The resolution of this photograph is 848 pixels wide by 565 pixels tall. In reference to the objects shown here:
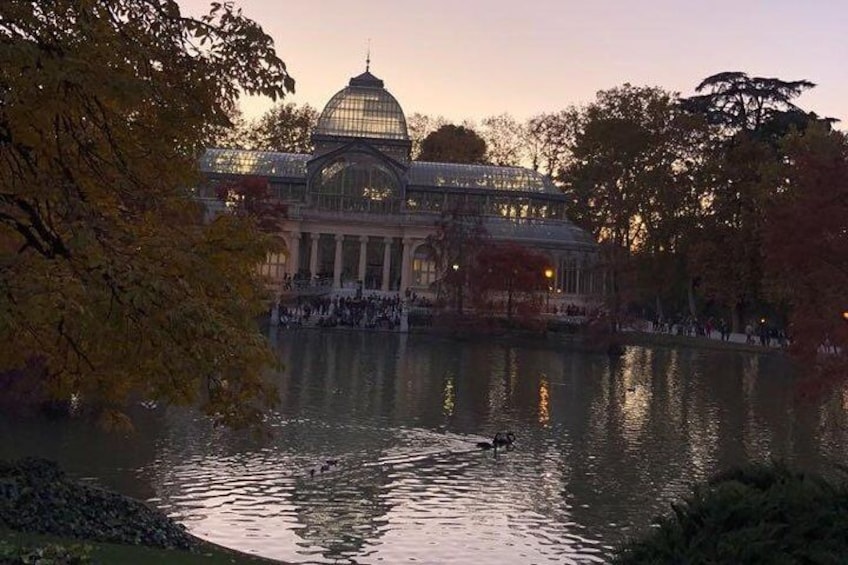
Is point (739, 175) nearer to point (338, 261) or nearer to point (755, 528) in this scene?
point (338, 261)

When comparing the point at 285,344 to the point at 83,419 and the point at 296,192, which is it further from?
the point at 296,192

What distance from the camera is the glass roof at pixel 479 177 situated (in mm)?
82625

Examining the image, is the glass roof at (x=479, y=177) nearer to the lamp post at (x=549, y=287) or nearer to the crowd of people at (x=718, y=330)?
the lamp post at (x=549, y=287)

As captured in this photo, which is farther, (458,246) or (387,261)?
(387,261)

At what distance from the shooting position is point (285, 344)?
48.0 m

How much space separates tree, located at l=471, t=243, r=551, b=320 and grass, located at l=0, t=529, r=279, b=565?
156 ft

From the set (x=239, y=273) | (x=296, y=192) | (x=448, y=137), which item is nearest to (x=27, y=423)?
(x=239, y=273)

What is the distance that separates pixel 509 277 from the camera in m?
60.1

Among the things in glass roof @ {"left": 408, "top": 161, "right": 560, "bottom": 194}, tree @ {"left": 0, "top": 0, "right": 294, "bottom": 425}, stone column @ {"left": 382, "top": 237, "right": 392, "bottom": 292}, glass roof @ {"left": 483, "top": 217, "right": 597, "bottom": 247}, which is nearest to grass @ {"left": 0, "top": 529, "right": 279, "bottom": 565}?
tree @ {"left": 0, "top": 0, "right": 294, "bottom": 425}

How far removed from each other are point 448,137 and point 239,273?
310 ft

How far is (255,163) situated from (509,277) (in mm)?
30951

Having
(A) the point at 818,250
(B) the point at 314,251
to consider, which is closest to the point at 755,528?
(A) the point at 818,250

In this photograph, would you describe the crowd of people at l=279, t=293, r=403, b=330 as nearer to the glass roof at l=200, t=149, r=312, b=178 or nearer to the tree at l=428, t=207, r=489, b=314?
the tree at l=428, t=207, r=489, b=314

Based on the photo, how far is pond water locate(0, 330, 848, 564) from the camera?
1560cm
